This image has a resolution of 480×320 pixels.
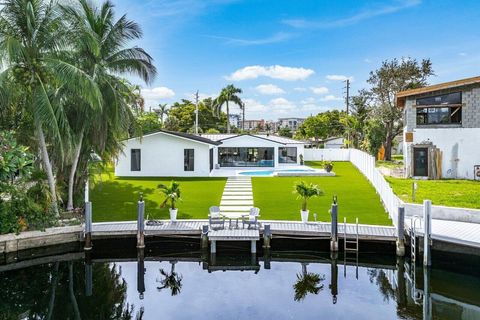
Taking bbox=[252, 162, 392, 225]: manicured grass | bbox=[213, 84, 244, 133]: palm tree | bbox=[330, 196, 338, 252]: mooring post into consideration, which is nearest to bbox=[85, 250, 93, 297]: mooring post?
bbox=[252, 162, 392, 225]: manicured grass

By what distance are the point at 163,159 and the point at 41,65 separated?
1453 centimetres

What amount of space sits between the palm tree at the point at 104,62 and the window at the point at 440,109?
1581 cm

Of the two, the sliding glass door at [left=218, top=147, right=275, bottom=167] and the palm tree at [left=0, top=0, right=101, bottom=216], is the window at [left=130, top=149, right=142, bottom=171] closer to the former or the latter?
the sliding glass door at [left=218, top=147, right=275, bottom=167]

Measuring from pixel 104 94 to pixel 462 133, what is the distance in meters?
19.2

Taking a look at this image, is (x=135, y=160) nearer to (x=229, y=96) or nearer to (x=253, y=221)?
(x=253, y=221)

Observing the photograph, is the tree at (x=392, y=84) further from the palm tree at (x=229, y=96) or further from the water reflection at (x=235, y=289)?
the water reflection at (x=235, y=289)

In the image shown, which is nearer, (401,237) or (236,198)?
(401,237)

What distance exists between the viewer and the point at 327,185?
22.4 m

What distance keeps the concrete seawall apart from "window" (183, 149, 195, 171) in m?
14.4

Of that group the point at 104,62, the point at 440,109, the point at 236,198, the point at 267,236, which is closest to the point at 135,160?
the point at 236,198

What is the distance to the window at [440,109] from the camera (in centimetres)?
2259

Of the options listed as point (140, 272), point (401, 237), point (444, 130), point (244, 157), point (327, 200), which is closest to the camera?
point (140, 272)

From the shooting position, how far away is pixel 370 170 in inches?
896

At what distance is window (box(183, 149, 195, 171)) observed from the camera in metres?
27.5
